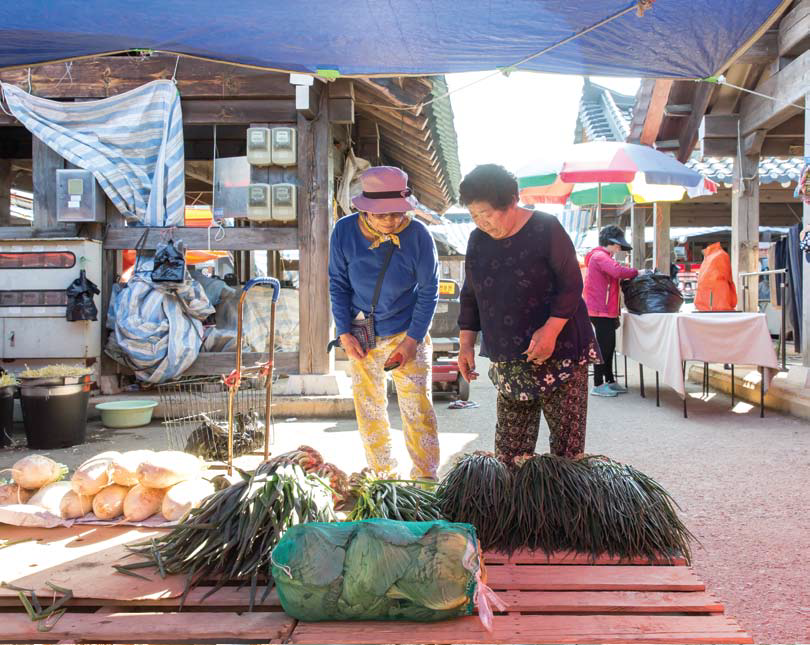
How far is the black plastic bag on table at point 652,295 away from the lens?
8141mm

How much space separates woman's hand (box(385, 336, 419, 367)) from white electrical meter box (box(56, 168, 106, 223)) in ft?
17.1

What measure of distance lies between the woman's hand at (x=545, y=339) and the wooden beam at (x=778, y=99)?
5.85m

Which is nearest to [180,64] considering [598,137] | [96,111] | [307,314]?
[96,111]

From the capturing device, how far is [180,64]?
7582 millimetres

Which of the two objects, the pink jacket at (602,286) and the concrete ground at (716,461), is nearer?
the concrete ground at (716,461)

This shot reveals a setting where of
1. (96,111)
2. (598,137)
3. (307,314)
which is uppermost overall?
(598,137)

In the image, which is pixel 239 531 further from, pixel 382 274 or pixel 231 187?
pixel 231 187

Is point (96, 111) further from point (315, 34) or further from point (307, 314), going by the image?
point (315, 34)

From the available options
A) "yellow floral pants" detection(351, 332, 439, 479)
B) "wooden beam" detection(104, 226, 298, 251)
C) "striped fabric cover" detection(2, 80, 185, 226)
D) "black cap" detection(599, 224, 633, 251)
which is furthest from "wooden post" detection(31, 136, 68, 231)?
"black cap" detection(599, 224, 633, 251)

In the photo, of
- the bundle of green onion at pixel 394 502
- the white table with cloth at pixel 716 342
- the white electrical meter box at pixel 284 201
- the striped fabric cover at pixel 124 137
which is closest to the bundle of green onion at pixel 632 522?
the bundle of green onion at pixel 394 502

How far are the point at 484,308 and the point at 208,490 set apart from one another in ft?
5.09

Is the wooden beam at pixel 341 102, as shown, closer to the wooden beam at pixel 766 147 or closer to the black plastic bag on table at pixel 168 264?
the black plastic bag on table at pixel 168 264

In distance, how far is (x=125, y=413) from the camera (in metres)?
6.97

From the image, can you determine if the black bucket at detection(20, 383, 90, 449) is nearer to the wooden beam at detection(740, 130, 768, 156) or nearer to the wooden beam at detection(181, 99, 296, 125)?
the wooden beam at detection(181, 99, 296, 125)
